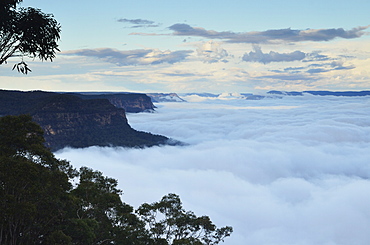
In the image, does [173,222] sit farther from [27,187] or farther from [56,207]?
[27,187]

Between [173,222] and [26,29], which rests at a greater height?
[26,29]

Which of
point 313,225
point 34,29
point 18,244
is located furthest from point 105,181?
point 313,225

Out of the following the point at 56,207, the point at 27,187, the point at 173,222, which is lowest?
the point at 173,222

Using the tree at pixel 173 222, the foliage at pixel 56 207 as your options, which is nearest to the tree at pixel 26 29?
the foliage at pixel 56 207

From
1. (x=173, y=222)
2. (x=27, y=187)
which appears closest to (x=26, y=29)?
(x=27, y=187)

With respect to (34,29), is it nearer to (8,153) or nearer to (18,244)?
(8,153)

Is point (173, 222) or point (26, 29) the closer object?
point (26, 29)

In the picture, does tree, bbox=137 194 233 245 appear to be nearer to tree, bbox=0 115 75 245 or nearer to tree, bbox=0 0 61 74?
tree, bbox=0 115 75 245

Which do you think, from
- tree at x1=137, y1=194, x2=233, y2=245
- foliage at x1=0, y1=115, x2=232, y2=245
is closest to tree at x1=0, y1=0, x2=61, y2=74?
foliage at x1=0, y1=115, x2=232, y2=245
